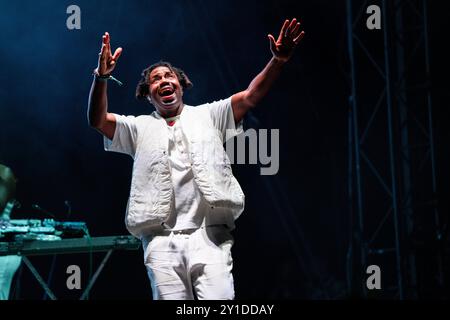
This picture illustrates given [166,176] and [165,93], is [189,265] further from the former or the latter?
[165,93]

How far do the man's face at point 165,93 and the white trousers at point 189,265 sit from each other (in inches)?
28.5

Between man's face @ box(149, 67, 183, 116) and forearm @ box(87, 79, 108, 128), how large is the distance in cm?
31

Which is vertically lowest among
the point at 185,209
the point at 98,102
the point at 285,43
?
the point at 185,209

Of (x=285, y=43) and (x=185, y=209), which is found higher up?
(x=285, y=43)

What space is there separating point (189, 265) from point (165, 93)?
38.0 inches

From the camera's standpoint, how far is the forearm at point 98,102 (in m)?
3.17

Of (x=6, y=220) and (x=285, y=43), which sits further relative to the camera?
(x=6, y=220)

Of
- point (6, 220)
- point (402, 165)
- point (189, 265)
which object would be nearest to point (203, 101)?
point (402, 165)

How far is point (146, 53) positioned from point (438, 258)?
12.5 ft

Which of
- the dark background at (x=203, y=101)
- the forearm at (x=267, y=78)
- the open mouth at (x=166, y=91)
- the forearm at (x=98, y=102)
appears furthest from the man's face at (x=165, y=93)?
the dark background at (x=203, y=101)

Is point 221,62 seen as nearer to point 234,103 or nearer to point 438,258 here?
point 438,258

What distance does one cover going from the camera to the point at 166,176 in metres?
3.09

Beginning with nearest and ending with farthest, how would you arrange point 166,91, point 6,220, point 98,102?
point 98,102, point 166,91, point 6,220

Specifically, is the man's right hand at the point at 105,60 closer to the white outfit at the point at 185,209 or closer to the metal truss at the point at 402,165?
the white outfit at the point at 185,209
